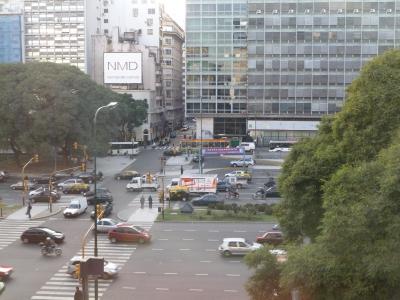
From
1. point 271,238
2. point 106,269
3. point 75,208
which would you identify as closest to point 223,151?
point 75,208

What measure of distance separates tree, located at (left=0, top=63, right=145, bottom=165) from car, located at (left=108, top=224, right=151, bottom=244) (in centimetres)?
2630

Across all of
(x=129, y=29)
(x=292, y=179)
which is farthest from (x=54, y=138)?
(x=129, y=29)

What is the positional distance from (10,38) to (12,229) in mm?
72257

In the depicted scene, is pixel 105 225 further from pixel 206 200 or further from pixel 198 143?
pixel 198 143

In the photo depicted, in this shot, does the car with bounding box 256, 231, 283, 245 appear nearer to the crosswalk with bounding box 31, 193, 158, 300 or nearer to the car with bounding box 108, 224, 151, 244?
the car with bounding box 108, 224, 151, 244

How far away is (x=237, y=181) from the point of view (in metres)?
53.2

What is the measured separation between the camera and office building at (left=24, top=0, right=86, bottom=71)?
101312 mm

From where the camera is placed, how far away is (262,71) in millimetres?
86438

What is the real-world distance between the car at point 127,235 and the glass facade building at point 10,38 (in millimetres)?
75687

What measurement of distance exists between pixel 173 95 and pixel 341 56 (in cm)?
4106

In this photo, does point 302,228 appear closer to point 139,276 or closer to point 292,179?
point 292,179

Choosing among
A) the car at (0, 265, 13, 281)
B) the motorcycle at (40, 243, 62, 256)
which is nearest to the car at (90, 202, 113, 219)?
the motorcycle at (40, 243, 62, 256)

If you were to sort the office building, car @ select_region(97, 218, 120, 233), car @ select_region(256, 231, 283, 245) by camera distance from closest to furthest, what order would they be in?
car @ select_region(256, 231, 283, 245)
car @ select_region(97, 218, 120, 233)
the office building

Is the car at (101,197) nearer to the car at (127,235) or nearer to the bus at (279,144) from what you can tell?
the car at (127,235)
